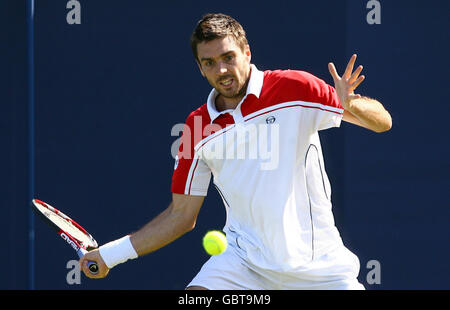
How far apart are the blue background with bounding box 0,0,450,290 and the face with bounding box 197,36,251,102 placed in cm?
104

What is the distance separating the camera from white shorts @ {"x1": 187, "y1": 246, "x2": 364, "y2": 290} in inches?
134

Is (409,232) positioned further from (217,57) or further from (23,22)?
(23,22)

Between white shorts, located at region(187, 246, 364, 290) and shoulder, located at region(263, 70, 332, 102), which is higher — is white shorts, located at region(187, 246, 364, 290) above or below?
below

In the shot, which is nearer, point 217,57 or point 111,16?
point 217,57

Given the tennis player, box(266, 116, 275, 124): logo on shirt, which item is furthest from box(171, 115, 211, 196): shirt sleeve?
box(266, 116, 275, 124): logo on shirt

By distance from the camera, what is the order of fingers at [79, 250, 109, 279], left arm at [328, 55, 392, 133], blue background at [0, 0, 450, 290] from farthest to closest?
blue background at [0, 0, 450, 290]
fingers at [79, 250, 109, 279]
left arm at [328, 55, 392, 133]

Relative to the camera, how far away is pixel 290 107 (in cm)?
341

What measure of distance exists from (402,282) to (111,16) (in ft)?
6.92

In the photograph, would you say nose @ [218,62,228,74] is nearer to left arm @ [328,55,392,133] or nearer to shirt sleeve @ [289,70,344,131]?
shirt sleeve @ [289,70,344,131]

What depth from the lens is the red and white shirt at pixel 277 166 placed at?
3383 mm

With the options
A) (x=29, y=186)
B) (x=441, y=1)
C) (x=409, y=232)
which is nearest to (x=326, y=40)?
(x=441, y=1)

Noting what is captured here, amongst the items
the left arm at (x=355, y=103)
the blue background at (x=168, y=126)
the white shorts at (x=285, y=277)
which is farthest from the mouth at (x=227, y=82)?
the blue background at (x=168, y=126)

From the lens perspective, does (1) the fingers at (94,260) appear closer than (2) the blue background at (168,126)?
Yes

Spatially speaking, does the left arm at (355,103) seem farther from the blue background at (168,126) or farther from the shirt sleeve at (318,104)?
the blue background at (168,126)
